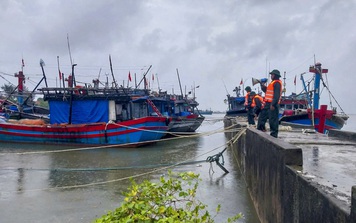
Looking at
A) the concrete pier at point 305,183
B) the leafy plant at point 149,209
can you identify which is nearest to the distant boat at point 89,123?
the concrete pier at point 305,183

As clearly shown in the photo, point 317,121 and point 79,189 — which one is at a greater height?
point 317,121

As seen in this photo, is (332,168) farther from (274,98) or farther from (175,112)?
(175,112)

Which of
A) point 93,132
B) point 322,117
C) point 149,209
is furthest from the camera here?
point 93,132

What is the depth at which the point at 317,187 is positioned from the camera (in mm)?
2781

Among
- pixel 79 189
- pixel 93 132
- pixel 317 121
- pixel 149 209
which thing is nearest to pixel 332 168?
pixel 149 209

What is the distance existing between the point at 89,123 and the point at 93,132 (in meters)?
1.24

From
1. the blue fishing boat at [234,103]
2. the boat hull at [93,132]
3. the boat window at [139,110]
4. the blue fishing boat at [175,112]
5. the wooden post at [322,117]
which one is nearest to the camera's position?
the wooden post at [322,117]

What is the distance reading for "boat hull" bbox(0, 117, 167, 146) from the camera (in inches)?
664

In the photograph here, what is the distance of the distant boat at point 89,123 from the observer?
17.1 m

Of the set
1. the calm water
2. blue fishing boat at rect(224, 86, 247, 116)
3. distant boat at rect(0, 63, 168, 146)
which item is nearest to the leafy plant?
the calm water

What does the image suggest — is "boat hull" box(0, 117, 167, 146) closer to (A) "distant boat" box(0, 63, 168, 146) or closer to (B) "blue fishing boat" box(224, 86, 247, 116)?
(A) "distant boat" box(0, 63, 168, 146)

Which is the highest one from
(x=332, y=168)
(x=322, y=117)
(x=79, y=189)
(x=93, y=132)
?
(x=322, y=117)

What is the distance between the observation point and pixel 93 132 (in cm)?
1753

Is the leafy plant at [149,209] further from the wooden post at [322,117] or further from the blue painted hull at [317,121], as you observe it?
the blue painted hull at [317,121]
